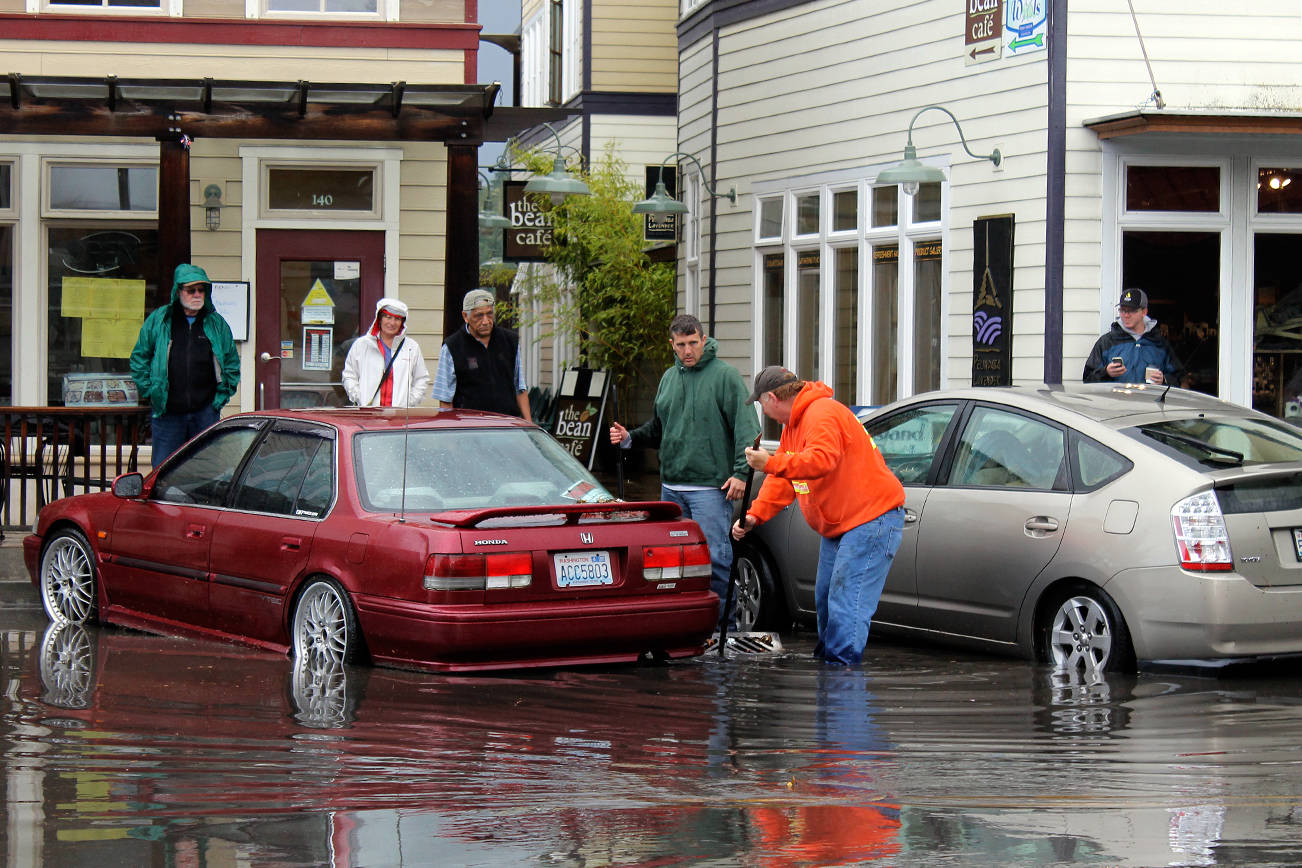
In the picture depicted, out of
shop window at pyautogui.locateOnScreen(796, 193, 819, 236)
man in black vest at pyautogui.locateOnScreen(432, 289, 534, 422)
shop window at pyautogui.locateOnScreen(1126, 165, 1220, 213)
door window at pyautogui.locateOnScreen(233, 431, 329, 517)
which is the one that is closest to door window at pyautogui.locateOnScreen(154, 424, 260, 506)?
door window at pyautogui.locateOnScreen(233, 431, 329, 517)

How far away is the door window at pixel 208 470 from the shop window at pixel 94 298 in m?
5.90

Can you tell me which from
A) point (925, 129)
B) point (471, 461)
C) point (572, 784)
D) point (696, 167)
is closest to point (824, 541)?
point (471, 461)

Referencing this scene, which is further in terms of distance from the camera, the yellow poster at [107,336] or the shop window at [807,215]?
the shop window at [807,215]

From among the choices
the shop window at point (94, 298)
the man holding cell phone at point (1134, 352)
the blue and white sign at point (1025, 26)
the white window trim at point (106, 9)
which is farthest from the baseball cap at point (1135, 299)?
the white window trim at point (106, 9)

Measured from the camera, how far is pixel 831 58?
16.4 meters

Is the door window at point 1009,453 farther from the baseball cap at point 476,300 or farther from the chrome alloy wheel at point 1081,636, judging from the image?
the baseball cap at point 476,300

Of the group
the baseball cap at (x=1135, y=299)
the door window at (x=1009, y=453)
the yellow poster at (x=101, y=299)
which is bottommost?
the door window at (x=1009, y=453)

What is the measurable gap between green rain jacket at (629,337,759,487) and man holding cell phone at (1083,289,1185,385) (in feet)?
11.7

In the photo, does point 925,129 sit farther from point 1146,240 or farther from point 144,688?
point 144,688

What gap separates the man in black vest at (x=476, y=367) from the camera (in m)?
10.9

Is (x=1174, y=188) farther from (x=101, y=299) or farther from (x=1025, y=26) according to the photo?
(x=101, y=299)

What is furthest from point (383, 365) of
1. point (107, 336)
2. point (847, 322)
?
point (847, 322)

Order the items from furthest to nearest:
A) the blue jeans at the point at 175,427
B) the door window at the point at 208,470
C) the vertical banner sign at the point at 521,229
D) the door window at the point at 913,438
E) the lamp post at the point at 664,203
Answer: the vertical banner sign at the point at 521,229 < the lamp post at the point at 664,203 < the blue jeans at the point at 175,427 < the door window at the point at 913,438 < the door window at the point at 208,470

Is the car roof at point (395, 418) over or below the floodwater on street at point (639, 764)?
over
